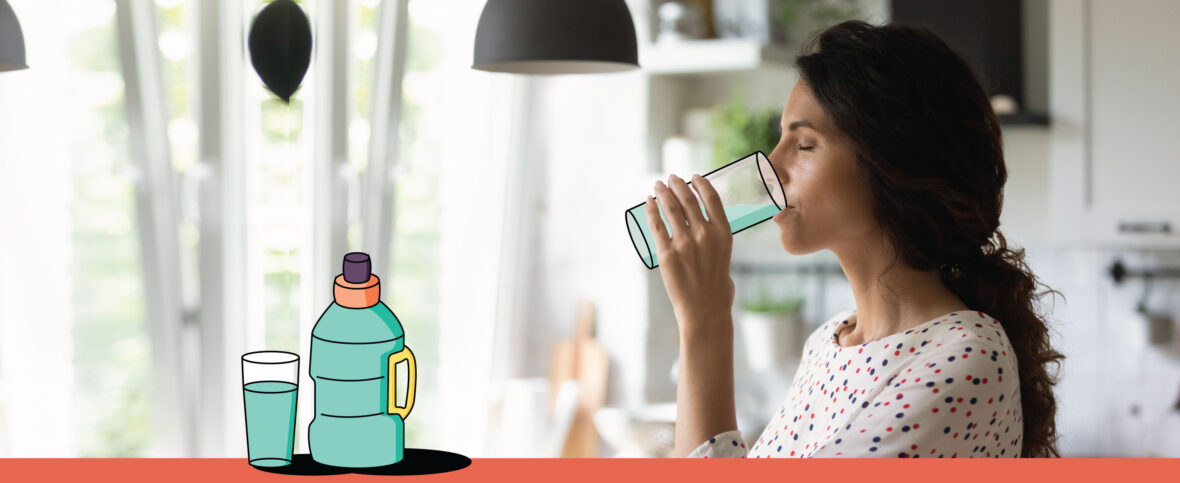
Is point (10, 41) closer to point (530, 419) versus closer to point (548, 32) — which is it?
point (548, 32)

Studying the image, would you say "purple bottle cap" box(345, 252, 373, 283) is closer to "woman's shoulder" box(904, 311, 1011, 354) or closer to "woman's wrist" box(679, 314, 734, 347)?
"woman's wrist" box(679, 314, 734, 347)

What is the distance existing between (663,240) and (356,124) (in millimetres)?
1608

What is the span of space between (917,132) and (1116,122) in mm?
1977

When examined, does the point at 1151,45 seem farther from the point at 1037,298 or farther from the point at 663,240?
the point at 663,240

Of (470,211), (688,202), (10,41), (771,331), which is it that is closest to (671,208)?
(688,202)

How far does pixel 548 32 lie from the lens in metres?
1.07

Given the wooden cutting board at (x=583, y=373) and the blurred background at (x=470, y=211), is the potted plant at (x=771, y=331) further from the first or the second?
the wooden cutting board at (x=583, y=373)

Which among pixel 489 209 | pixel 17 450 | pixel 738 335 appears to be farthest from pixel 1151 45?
pixel 17 450

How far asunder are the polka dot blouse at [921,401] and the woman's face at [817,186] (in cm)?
12

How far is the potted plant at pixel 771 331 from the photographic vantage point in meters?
3.25

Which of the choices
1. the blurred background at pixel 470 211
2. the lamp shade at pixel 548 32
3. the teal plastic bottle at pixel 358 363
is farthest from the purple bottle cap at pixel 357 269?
the blurred background at pixel 470 211

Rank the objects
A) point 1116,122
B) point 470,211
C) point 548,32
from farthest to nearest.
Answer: point 470,211
point 1116,122
point 548,32

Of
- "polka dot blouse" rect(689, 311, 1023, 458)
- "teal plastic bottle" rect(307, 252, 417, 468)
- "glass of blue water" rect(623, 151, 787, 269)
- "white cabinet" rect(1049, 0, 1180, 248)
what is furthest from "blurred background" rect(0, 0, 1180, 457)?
"teal plastic bottle" rect(307, 252, 417, 468)

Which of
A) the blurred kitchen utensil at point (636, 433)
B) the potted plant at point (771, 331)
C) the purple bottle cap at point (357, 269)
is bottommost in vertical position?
the blurred kitchen utensil at point (636, 433)
